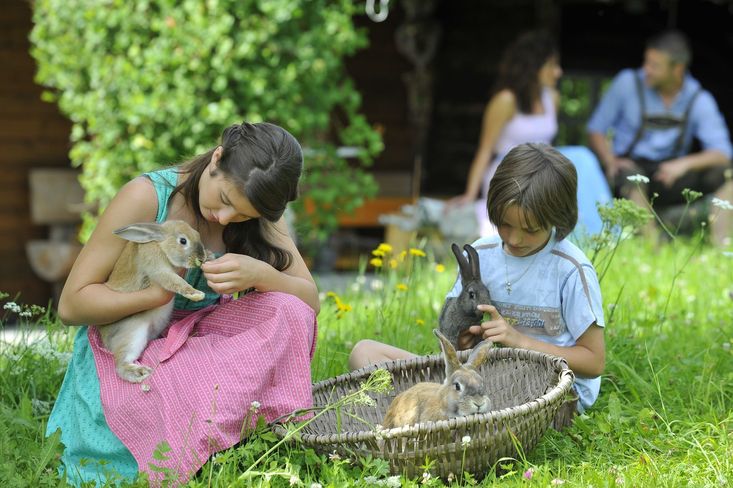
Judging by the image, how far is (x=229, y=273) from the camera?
3.10 metres

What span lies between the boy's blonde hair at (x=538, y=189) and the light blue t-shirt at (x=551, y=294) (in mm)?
104

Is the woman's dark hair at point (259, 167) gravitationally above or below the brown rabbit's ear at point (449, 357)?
above

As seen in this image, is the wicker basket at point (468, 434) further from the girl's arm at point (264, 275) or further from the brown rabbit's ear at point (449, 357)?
the girl's arm at point (264, 275)

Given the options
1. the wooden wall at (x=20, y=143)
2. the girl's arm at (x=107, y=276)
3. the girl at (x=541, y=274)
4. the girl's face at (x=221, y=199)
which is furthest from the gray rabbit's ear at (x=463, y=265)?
the wooden wall at (x=20, y=143)

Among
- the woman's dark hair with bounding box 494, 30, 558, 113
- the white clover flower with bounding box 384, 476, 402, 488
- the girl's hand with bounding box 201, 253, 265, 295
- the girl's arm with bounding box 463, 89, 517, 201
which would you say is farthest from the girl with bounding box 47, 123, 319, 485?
the woman's dark hair with bounding box 494, 30, 558, 113

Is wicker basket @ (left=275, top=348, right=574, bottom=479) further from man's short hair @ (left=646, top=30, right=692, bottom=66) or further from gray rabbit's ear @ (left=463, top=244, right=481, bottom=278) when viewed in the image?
man's short hair @ (left=646, top=30, right=692, bottom=66)

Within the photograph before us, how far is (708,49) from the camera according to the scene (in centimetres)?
1074

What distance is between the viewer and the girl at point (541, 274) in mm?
3365

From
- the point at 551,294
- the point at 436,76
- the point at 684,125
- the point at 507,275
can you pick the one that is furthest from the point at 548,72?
the point at 551,294

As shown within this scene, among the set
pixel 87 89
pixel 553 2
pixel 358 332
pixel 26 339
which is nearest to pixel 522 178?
pixel 358 332

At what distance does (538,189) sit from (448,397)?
843mm

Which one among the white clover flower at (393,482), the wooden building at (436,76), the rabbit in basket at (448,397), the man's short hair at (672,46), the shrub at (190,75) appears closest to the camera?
the white clover flower at (393,482)

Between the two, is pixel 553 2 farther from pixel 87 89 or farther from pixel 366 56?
pixel 87 89

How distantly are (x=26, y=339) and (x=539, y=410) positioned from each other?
7.04 ft
